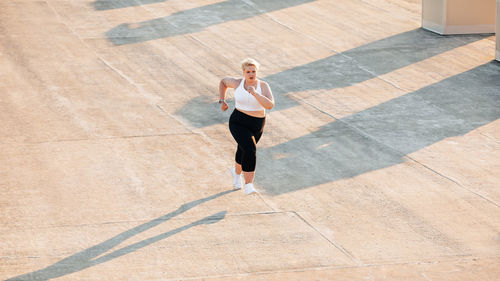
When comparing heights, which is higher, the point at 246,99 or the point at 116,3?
the point at 246,99

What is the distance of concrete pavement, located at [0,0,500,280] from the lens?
340 inches

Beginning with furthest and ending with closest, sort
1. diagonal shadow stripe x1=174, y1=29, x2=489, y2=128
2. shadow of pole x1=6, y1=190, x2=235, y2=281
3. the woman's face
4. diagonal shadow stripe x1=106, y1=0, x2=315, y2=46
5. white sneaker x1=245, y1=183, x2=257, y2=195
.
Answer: diagonal shadow stripe x1=106, y1=0, x2=315, y2=46 → diagonal shadow stripe x1=174, y1=29, x2=489, y2=128 → white sneaker x1=245, y1=183, x2=257, y2=195 → the woman's face → shadow of pole x1=6, y1=190, x2=235, y2=281

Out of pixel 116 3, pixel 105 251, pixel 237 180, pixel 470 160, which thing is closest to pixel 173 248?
pixel 105 251

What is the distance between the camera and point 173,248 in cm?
875

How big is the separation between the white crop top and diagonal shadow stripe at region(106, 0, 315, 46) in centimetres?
943

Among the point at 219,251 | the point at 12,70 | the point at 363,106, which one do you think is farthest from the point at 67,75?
the point at 219,251

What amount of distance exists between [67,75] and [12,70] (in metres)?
1.29

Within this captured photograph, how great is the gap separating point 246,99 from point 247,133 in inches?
17.7

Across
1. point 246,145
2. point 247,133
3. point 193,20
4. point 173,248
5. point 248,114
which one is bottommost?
point 193,20

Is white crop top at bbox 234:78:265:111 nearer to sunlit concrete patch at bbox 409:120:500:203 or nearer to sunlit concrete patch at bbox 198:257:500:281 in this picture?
sunlit concrete patch at bbox 198:257:500:281

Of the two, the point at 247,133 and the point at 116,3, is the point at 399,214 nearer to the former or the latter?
the point at 247,133

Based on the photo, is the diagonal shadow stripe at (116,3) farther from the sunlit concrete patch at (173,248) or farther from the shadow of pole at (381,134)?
the sunlit concrete patch at (173,248)

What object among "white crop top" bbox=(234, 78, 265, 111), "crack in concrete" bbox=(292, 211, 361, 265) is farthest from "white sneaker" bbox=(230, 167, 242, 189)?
"crack in concrete" bbox=(292, 211, 361, 265)

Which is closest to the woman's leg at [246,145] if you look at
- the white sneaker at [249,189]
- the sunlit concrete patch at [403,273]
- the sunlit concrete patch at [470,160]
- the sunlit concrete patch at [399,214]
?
Answer: the white sneaker at [249,189]
